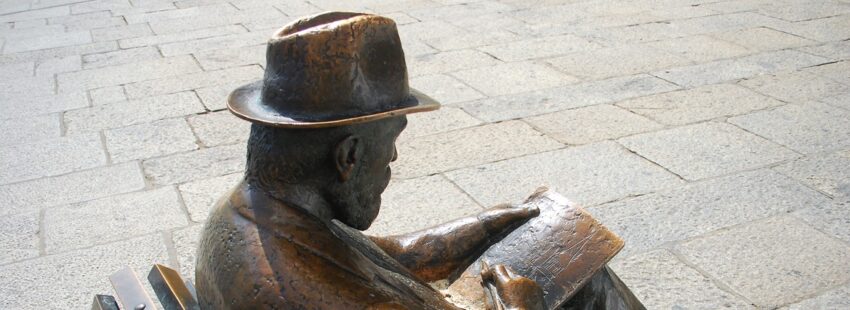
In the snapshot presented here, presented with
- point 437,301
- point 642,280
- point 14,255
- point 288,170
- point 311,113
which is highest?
point 311,113

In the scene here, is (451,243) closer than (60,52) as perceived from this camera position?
Yes

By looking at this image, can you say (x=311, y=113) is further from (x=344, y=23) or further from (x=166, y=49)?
(x=166, y=49)

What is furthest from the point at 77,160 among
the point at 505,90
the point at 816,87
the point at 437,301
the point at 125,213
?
the point at 816,87

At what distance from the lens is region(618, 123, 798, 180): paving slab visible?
4809 mm

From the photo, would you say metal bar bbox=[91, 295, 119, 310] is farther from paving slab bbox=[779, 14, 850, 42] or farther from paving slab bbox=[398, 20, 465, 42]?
paving slab bbox=[779, 14, 850, 42]

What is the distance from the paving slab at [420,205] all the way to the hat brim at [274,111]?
6.89 ft

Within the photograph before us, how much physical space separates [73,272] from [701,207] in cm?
295

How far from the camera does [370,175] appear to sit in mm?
2066

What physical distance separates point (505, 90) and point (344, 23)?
452cm

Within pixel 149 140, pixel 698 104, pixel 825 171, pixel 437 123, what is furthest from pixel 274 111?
pixel 698 104

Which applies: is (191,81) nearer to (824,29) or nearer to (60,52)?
(60,52)

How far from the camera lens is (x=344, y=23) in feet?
6.20

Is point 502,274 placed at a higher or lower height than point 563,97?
higher

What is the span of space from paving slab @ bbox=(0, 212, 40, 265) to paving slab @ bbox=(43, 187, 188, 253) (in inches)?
2.1
